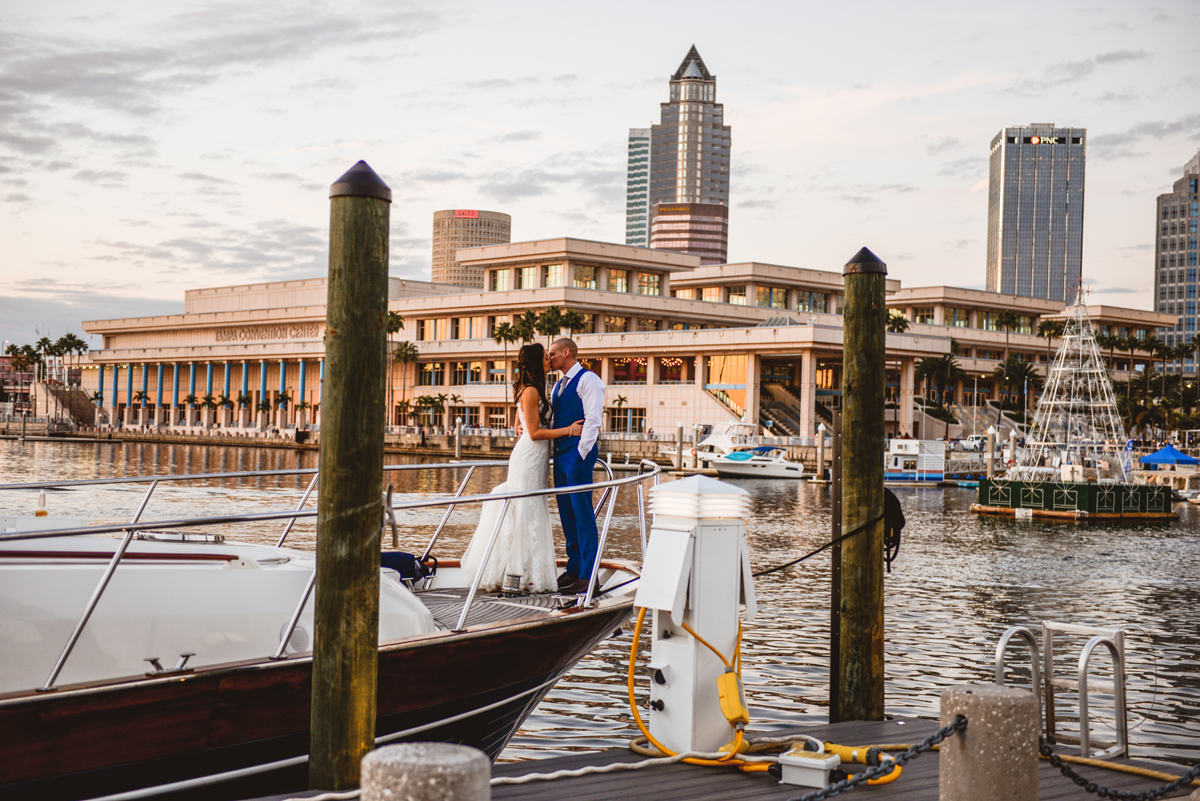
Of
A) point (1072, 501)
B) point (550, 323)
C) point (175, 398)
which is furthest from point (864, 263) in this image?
point (175, 398)

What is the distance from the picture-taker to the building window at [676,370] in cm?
8800

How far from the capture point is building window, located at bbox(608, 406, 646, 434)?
89812mm

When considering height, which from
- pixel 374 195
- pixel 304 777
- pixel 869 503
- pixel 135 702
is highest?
pixel 374 195

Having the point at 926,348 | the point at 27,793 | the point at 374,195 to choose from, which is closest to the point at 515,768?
the point at 27,793

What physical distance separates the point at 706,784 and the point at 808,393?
7776cm

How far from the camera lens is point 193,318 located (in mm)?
124000

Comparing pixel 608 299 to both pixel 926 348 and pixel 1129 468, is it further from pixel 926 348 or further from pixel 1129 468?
pixel 1129 468

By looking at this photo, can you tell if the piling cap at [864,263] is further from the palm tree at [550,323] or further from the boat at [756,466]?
the palm tree at [550,323]

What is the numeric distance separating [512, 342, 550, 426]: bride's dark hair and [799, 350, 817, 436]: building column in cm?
7382

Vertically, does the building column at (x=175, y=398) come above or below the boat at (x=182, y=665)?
above

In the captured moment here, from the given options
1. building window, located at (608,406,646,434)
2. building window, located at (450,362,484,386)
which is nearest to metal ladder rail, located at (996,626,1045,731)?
building window, located at (608,406,646,434)

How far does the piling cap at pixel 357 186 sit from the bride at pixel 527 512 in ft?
11.3

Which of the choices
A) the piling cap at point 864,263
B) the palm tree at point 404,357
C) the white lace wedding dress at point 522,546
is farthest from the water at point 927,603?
the palm tree at point 404,357

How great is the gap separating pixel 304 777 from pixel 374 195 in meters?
3.18
